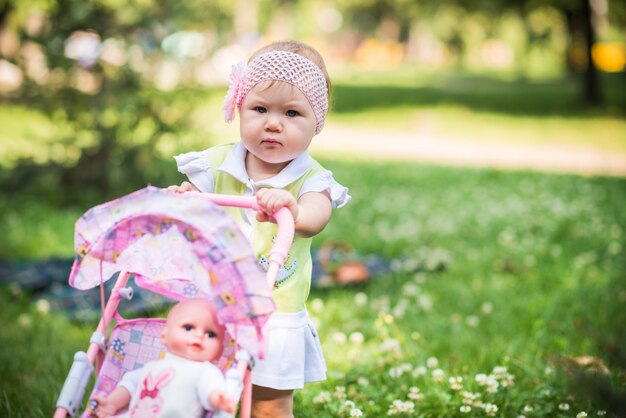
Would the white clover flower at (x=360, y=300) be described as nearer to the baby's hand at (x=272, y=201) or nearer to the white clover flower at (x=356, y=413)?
the white clover flower at (x=356, y=413)

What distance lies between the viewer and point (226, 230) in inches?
84.1

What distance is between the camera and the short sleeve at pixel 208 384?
2.18 metres

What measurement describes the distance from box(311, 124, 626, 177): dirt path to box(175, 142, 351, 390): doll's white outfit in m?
8.79

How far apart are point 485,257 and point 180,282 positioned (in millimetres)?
3909

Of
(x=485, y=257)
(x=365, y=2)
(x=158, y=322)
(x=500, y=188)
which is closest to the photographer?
(x=158, y=322)

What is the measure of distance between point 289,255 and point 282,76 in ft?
2.01

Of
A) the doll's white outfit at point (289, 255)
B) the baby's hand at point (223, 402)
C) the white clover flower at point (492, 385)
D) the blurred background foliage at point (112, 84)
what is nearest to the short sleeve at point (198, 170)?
the doll's white outfit at point (289, 255)

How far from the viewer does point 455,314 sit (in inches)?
187

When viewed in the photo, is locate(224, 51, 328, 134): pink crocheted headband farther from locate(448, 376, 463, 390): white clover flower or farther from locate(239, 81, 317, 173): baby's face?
locate(448, 376, 463, 390): white clover flower

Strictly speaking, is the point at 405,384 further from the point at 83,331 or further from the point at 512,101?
the point at 512,101

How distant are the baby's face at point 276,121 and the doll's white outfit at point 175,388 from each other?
2.59ft

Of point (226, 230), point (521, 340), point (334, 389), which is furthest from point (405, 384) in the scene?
point (226, 230)

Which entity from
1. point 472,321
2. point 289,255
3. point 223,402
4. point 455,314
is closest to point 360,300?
point 455,314

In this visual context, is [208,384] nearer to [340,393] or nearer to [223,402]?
[223,402]
